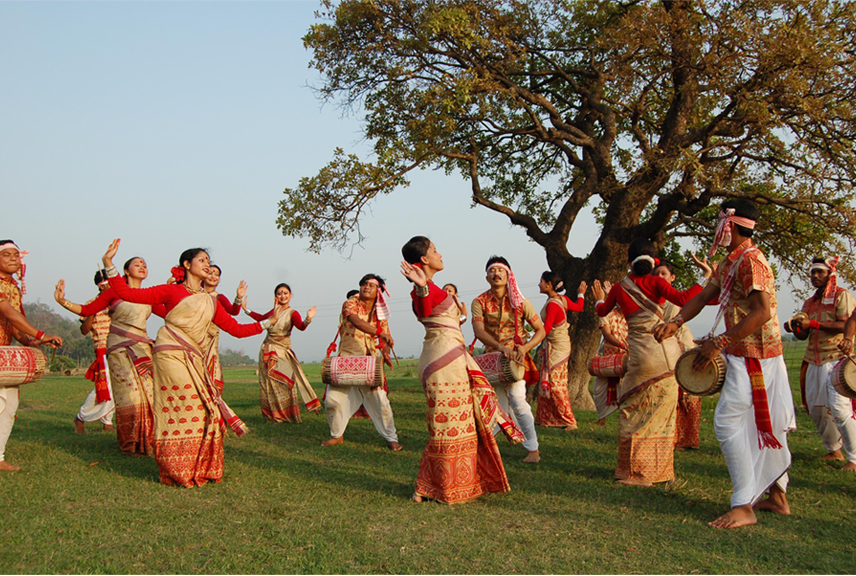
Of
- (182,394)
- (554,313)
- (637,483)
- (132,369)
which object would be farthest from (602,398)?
(132,369)

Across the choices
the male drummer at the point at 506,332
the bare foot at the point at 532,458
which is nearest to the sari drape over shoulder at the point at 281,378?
the male drummer at the point at 506,332

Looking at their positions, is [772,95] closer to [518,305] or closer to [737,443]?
[518,305]

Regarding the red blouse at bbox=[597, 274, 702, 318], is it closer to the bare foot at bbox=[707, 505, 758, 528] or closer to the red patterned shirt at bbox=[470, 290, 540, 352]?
the red patterned shirt at bbox=[470, 290, 540, 352]

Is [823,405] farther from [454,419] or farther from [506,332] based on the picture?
[454,419]

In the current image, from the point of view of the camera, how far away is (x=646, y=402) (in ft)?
18.8

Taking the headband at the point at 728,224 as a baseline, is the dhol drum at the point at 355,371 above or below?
below

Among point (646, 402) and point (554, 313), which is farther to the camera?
point (554, 313)

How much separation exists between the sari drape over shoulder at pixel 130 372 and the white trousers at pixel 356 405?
2.05 metres

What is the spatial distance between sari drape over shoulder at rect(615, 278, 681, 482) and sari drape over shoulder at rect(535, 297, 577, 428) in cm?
315

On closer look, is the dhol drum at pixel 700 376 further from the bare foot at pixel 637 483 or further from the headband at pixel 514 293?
the headband at pixel 514 293

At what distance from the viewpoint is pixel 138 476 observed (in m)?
5.96

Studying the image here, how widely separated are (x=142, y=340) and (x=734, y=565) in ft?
20.6

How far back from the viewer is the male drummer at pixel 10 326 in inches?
242

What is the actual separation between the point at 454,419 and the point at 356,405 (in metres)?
3.34
